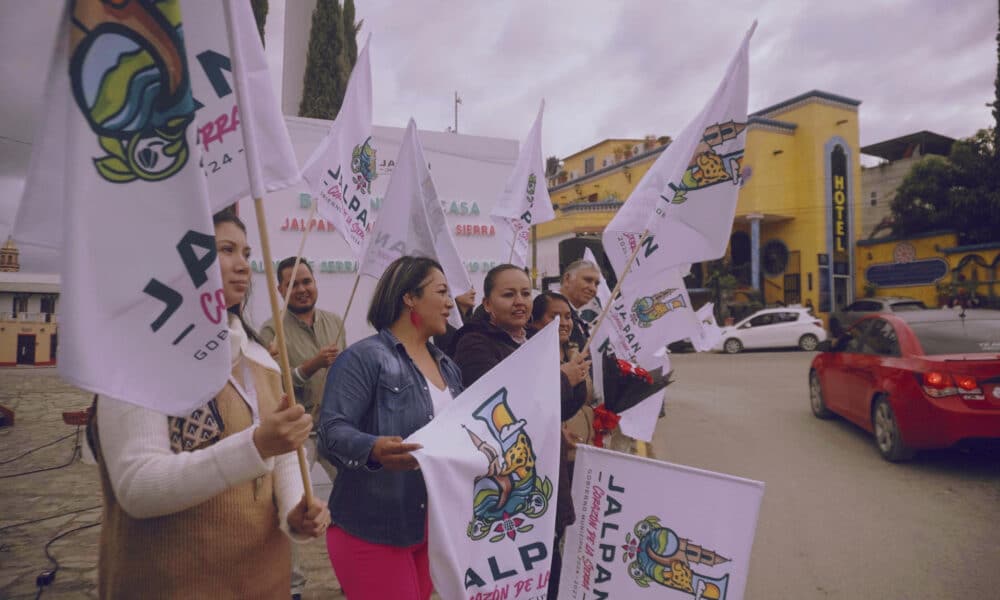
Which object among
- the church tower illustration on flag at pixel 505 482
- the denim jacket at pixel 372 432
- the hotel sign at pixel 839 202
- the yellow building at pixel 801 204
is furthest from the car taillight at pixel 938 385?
the hotel sign at pixel 839 202

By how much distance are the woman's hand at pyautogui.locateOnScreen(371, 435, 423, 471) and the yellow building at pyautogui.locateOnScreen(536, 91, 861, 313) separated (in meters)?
24.3

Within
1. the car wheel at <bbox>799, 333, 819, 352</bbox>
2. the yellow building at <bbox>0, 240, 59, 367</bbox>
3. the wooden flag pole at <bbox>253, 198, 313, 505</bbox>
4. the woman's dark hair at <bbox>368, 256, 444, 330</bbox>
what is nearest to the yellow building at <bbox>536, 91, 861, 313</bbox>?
the car wheel at <bbox>799, 333, 819, 352</bbox>

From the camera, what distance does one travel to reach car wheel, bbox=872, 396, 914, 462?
6.18m

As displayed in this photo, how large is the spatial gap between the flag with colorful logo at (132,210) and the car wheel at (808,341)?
21.3m

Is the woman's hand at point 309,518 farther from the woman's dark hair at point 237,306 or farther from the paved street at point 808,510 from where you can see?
the paved street at point 808,510

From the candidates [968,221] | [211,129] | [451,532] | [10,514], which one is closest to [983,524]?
[451,532]

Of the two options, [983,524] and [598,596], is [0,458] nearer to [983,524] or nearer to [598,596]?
[598,596]

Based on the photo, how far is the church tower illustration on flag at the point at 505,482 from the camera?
2.10 metres

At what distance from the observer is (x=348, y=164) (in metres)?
A: 4.45

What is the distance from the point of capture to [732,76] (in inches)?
136

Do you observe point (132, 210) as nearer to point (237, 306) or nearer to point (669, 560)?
point (237, 306)

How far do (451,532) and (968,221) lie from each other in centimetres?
3027

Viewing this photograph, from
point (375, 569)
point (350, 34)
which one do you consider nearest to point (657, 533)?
point (375, 569)

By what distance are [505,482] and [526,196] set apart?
14.9 feet
